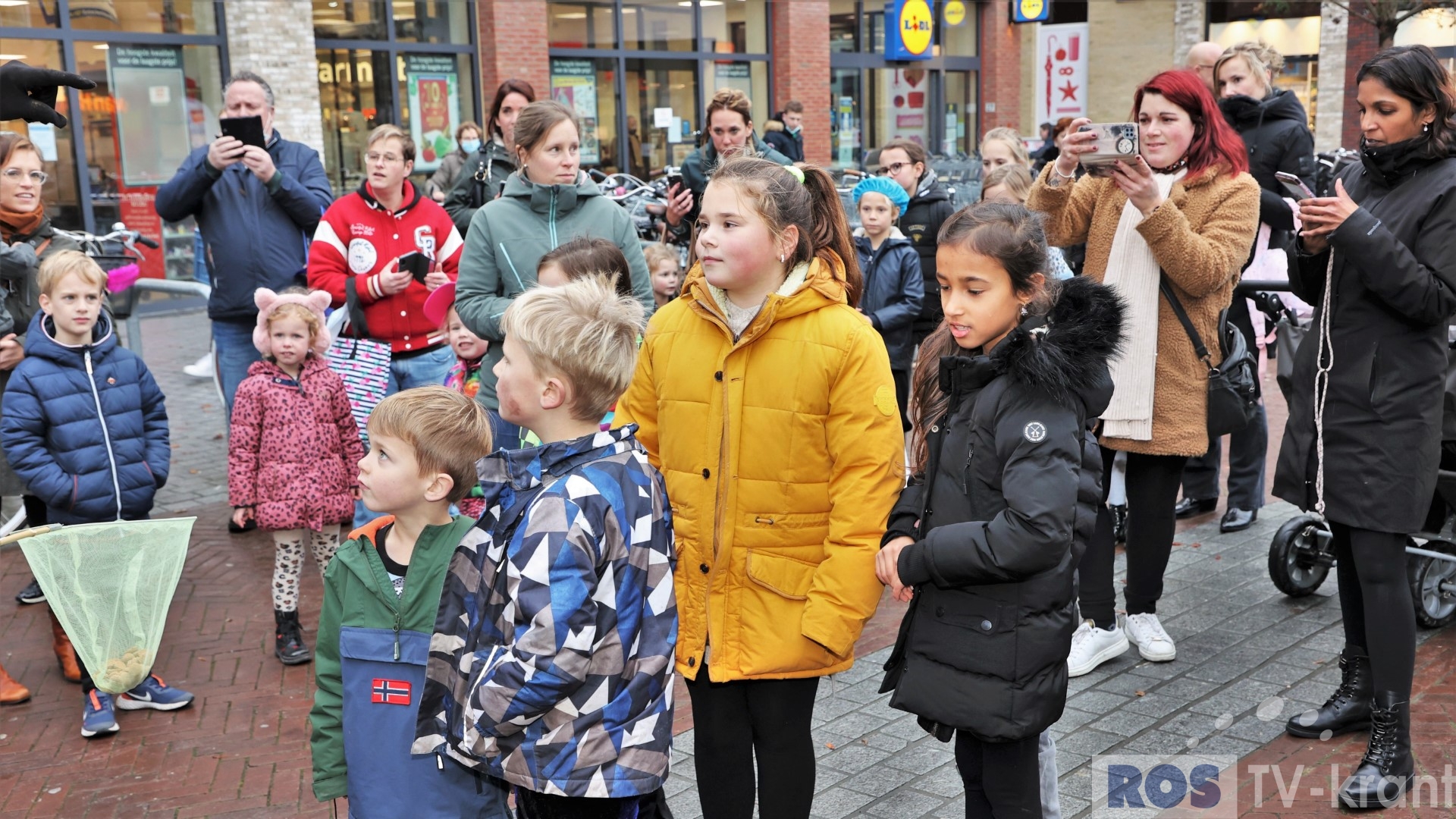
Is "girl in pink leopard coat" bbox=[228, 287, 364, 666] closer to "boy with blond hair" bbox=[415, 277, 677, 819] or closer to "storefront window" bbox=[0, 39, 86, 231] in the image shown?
"boy with blond hair" bbox=[415, 277, 677, 819]

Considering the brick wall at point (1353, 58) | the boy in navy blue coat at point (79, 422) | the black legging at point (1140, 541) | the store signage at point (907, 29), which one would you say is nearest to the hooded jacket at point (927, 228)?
the black legging at point (1140, 541)

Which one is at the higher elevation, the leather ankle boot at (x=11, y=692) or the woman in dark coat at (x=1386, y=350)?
the woman in dark coat at (x=1386, y=350)

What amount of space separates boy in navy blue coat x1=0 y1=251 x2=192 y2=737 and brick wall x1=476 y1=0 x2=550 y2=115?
1442cm

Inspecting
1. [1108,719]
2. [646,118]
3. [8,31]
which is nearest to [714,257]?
[1108,719]

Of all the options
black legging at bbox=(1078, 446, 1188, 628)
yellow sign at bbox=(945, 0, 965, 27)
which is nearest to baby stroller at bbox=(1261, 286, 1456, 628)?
black legging at bbox=(1078, 446, 1188, 628)

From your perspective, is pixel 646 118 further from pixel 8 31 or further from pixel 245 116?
pixel 245 116

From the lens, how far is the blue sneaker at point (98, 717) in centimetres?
453

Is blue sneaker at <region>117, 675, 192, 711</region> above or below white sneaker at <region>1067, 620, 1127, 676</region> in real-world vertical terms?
below

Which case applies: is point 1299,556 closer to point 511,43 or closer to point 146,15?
point 146,15

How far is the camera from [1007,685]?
2.84 meters

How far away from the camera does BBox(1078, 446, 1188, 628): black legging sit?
4.61m

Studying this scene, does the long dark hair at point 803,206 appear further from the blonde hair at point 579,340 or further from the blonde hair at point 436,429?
the blonde hair at point 436,429

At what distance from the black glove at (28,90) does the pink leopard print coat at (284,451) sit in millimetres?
1714

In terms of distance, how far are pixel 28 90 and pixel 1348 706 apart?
4250mm
